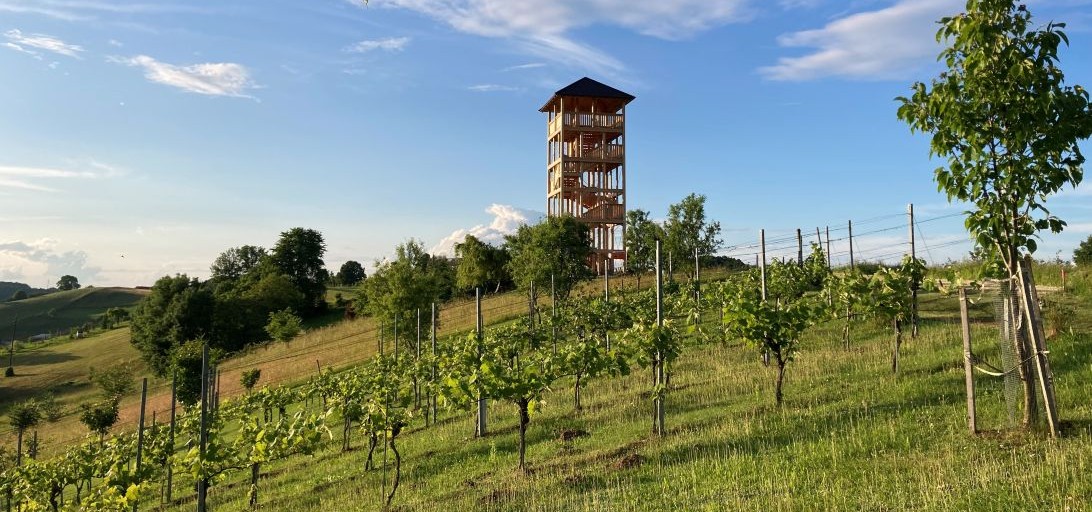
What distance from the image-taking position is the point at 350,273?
11288cm

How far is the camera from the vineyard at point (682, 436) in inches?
296

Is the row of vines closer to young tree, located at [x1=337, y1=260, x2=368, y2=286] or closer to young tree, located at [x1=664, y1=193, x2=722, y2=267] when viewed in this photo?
young tree, located at [x1=664, y1=193, x2=722, y2=267]

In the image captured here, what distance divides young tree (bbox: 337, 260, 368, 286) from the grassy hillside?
4015 centimetres

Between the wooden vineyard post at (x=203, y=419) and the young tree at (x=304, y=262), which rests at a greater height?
the young tree at (x=304, y=262)

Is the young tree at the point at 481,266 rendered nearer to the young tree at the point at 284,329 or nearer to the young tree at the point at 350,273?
the young tree at the point at 284,329

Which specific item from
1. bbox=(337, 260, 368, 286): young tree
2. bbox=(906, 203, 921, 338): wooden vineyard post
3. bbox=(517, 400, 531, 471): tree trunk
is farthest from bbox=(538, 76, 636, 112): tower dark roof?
bbox=(337, 260, 368, 286): young tree

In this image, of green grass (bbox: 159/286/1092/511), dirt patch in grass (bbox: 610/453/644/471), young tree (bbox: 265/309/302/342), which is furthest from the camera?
young tree (bbox: 265/309/302/342)

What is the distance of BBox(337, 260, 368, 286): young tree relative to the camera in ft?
365

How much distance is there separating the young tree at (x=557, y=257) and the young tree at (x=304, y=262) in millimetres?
45163

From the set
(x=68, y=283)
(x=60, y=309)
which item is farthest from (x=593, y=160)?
(x=68, y=283)

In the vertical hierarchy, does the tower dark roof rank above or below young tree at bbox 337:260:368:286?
above

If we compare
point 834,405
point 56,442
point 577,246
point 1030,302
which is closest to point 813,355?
point 834,405

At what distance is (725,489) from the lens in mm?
8039

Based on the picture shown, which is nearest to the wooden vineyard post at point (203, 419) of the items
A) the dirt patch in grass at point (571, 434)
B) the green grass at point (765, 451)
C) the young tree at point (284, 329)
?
the green grass at point (765, 451)
